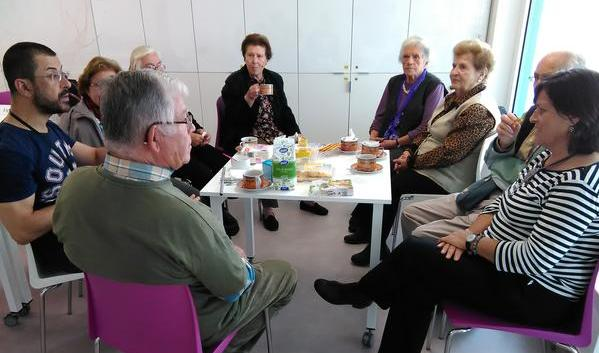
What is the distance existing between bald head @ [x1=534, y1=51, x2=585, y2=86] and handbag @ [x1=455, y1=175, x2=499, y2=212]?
1.56 feet

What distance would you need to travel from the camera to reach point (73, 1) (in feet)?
12.9

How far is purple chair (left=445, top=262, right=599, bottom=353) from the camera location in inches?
47.2

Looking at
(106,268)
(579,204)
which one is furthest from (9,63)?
(579,204)

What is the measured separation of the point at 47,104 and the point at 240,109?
1.42 m

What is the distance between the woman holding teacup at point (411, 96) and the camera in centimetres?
264

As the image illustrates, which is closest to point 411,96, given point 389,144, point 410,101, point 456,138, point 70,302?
point 410,101

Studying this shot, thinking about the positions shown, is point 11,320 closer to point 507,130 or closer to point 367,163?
point 367,163

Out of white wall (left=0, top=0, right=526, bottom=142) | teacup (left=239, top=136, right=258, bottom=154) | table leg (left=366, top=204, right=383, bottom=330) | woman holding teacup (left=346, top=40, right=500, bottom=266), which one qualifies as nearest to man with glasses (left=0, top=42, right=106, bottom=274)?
teacup (left=239, top=136, right=258, bottom=154)

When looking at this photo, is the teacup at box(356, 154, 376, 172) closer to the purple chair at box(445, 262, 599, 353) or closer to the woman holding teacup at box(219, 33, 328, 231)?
the purple chair at box(445, 262, 599, 353)

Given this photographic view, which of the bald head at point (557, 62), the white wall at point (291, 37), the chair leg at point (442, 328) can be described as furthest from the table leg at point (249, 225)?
the white wall at point (291, 37)

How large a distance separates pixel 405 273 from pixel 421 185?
2.92 ft

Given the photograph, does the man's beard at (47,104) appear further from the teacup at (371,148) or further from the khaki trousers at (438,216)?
the khaki trousers at (438,216)

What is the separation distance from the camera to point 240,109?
287cm

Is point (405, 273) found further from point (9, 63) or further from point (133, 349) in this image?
point (9, 63)
